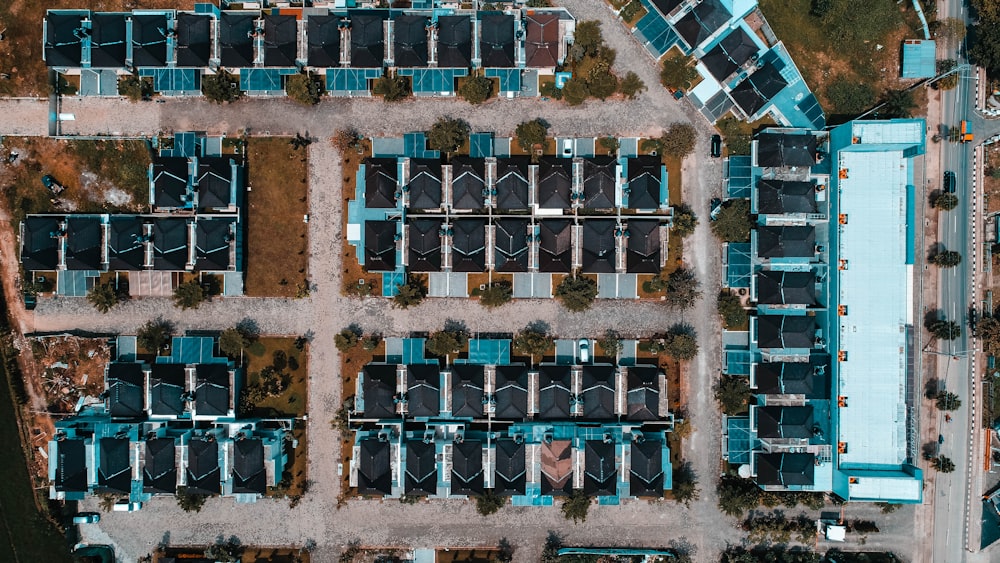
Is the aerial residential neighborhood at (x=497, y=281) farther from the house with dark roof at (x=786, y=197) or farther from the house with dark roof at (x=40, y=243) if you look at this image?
the house with dark roof at (x=40, y=243)

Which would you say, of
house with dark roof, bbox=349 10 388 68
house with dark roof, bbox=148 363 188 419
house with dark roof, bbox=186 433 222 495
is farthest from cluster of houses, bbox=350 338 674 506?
house with dark roof, bbox=349 10 388 68

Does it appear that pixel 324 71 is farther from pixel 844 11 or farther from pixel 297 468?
pixel 844 11

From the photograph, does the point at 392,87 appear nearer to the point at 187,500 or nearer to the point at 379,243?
the point at 379,243

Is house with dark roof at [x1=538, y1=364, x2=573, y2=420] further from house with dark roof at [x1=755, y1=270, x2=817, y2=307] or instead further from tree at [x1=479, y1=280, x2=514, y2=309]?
house with dark roof at [x1=755, y1=270, x2=817, y2=307]

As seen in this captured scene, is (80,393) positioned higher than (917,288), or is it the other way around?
(917,288)

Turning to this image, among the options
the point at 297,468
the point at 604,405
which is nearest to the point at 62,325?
the point at 297,468

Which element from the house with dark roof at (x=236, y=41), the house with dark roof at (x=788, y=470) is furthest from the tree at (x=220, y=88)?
the house with dark roof at (x=788, y=470)
